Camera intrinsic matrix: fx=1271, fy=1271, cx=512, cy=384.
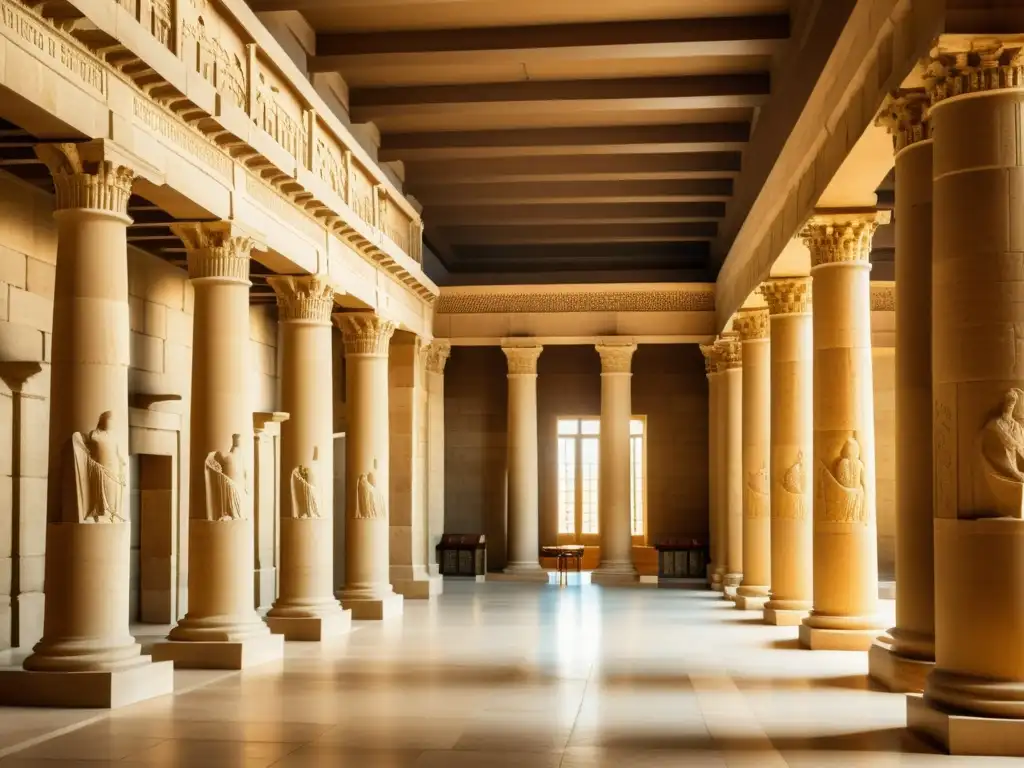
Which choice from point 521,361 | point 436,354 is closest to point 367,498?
point 436,354

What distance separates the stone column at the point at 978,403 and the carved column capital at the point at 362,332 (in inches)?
664

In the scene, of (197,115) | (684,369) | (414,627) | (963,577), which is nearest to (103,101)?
(197,115)

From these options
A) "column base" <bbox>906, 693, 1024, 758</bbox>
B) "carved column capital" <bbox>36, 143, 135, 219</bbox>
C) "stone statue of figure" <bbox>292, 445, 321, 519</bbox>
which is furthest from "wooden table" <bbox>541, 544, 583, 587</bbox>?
"column base" <bbox>906, 693, 1024, 758</bbox>

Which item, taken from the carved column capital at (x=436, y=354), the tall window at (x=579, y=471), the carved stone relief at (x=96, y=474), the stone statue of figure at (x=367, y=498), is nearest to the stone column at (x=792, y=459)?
the stone statue of figure at (x=367, y=498)

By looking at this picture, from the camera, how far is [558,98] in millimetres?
24047

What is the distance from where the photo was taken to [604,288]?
3672cm

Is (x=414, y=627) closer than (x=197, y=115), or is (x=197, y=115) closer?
(x=197, y=115)

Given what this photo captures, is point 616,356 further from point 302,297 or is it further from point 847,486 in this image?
point 847,486

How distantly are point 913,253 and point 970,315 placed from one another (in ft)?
9.05

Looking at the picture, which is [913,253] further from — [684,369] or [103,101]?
[684,369]

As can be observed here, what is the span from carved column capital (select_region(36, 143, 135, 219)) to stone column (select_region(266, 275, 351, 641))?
7.99 m

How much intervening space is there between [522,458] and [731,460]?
259 inches

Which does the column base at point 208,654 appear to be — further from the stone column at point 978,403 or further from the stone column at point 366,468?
the stone column at point 978,403

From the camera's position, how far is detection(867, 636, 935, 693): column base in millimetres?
14586
